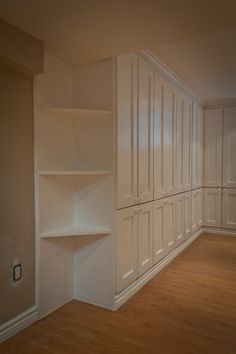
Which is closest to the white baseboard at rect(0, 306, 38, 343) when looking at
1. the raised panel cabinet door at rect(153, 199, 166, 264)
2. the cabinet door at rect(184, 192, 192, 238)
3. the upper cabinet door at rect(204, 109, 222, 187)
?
the raised panel cabinet door at rect(153, 199, 166, 264)

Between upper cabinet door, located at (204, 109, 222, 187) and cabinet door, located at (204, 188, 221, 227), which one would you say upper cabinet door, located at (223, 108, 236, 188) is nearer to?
upper cabinet door, located at (204, 109, 222, 187)

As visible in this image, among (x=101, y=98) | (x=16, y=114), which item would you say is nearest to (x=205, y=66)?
(x=101, y=98)

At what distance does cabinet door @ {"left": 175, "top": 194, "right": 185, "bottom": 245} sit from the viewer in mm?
3787

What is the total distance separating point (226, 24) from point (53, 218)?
1907mm

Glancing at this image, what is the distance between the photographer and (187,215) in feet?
14.0

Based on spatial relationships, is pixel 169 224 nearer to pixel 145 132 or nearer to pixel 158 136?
pixel 158 136

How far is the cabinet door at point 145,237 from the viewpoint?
2.79 meters

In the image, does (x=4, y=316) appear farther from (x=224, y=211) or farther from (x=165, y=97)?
(x=224, y=211)

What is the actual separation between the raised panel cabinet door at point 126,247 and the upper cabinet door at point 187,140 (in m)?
1.70

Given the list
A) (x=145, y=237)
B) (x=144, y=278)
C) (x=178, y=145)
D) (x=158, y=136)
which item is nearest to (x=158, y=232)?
(x=145, y=237)

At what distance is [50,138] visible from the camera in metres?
2.31

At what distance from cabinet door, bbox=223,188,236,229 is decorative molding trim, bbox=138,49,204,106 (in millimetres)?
1771

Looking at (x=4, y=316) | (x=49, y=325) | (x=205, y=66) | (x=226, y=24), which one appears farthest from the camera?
(x=205, y=66)

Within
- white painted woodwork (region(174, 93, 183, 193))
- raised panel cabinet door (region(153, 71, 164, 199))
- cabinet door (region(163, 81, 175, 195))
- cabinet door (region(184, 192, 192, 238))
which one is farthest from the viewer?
cabinet door (region(184, 192, 192, 238))
